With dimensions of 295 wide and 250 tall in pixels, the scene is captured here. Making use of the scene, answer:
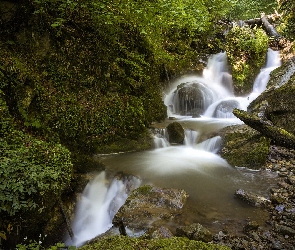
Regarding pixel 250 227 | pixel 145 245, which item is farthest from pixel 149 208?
pixel 145 245

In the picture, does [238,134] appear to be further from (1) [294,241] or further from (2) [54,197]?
(2) [54,197]

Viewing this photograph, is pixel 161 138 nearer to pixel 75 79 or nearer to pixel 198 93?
pixel 75 79

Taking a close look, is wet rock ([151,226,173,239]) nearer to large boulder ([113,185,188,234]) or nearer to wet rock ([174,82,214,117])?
large boulder ([113,185,188,234])

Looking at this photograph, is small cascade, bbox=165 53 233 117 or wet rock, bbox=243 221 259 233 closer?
wet rock, bbox=243 221 259 233

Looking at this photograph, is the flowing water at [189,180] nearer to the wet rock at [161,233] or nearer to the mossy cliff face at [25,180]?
the wet rock at [161,233]

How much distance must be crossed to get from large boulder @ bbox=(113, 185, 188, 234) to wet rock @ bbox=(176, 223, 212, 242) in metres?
0.57

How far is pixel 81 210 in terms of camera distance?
5762mm

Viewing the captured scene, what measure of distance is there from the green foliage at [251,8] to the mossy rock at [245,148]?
1431 centimetres

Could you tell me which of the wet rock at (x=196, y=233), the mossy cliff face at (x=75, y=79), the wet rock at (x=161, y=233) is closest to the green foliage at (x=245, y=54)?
the mossy cliff face at (x=75, y=79)

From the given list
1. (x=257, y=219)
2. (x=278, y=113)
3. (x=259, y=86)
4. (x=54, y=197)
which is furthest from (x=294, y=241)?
(x=259, y=86)

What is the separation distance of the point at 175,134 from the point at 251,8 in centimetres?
1628

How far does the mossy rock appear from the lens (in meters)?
7.32

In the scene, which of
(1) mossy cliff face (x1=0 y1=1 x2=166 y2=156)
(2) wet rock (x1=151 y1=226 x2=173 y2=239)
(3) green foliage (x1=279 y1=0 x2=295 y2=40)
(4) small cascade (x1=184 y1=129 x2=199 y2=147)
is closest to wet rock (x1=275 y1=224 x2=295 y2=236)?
(2) wet rock (x1=151 y1=226 x2=173 y2=239)

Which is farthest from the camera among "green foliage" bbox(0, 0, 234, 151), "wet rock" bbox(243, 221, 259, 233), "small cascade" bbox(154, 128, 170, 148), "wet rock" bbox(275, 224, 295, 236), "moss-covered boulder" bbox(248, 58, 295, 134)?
"small cascade" bbox(154, 128, 170, 148)
